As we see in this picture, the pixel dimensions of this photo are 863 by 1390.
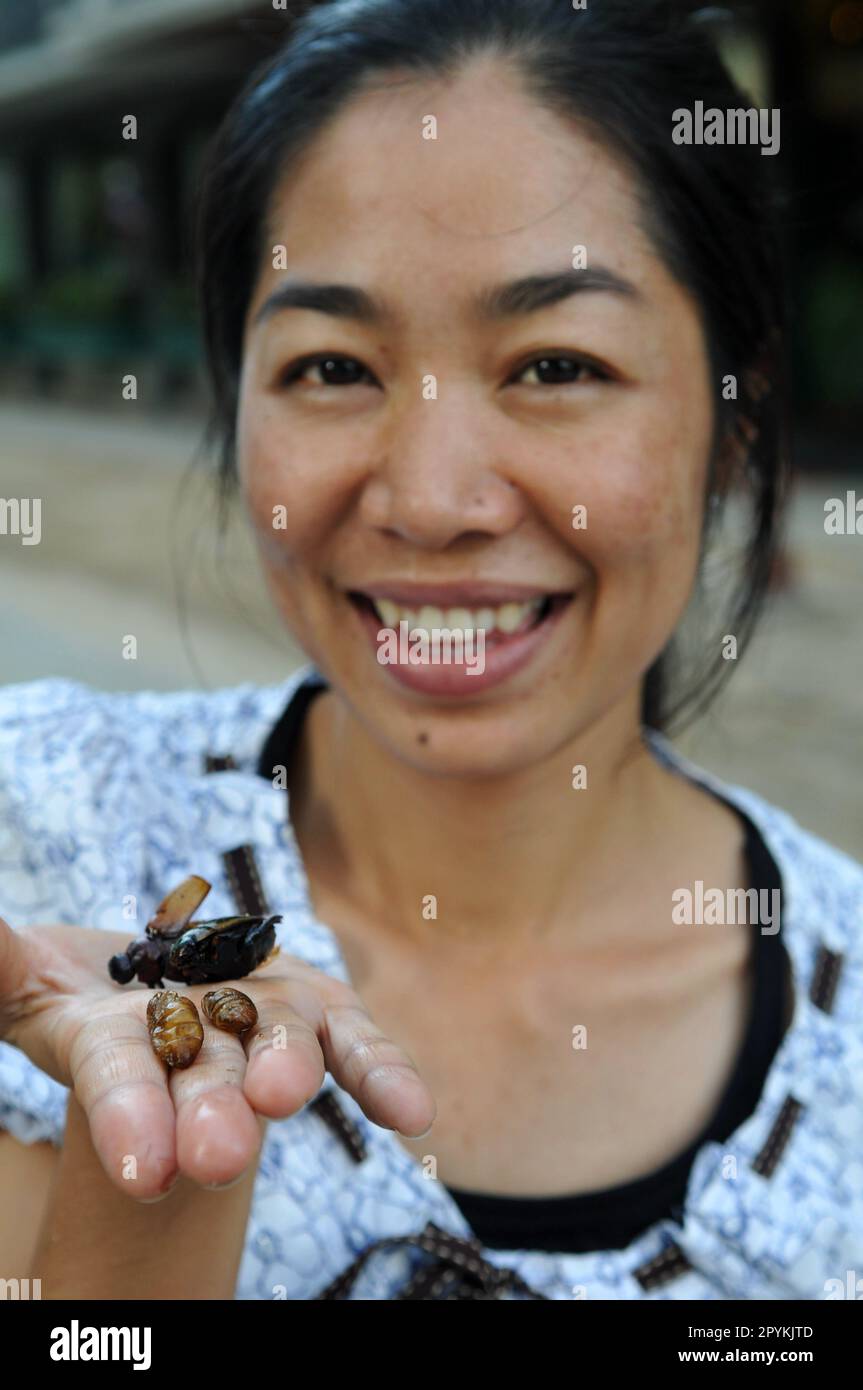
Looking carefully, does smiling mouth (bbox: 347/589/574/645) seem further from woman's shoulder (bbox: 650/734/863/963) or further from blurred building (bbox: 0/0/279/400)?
blurred building (bbox: 0/0/279/400)

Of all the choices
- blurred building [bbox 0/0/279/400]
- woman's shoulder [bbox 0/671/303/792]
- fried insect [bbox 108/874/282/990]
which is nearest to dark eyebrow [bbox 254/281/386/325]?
woman's shoulder [bbox 0/671/303/792]

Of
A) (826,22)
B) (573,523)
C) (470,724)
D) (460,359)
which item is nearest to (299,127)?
(460,359)

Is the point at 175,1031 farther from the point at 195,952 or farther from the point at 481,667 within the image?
the point at 481,667

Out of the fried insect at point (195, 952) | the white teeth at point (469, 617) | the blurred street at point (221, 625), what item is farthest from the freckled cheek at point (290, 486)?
the blurred street at point (221, 625)

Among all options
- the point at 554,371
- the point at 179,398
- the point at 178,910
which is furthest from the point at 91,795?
the point at 179,398

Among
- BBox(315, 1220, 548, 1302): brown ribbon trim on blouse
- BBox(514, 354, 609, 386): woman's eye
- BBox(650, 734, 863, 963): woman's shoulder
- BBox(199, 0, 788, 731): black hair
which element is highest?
BBox(199, 0, 788, 731): black hair

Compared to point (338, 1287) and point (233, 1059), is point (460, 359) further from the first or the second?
point (338, 1287)
